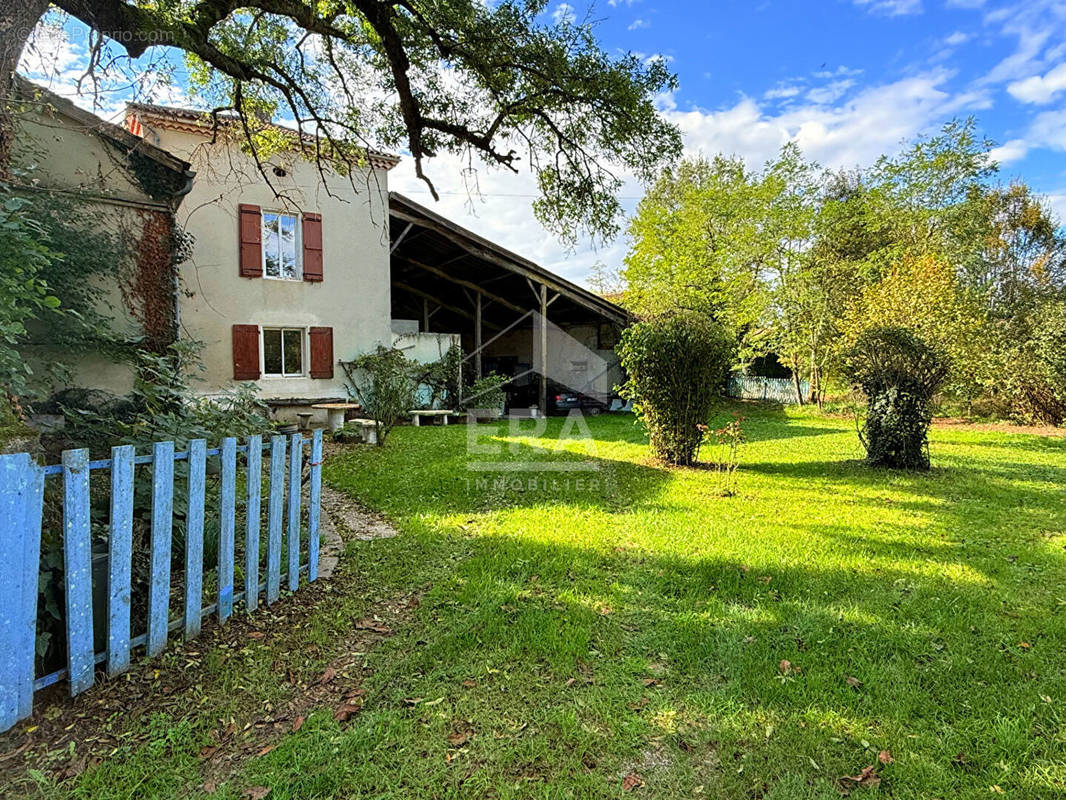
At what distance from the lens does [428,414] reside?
12.5m

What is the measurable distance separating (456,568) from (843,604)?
2.73 m

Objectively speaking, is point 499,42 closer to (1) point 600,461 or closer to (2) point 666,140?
(2) point 666,140

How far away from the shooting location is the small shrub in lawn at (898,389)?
282 inches

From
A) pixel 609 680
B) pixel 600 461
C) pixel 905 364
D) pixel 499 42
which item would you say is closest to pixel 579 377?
pixel 600 461

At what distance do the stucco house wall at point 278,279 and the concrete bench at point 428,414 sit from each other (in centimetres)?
202

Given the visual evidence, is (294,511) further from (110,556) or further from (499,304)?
(499,304)

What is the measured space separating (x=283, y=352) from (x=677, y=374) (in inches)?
367

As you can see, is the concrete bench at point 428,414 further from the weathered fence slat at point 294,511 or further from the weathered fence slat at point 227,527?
the weathered fence slat at point 227,527

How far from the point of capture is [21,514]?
71.3 inches

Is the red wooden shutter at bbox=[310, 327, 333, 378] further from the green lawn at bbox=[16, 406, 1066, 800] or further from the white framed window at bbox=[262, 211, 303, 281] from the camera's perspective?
the green lawn at bbox=[16, 406, 1066, 800]

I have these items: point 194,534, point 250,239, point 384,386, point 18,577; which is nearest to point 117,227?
point 250,239

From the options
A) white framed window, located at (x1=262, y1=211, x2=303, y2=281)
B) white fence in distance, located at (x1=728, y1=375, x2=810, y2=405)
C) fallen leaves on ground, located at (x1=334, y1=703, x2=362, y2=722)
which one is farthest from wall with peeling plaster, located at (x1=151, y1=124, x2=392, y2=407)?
white fence in distance, located at (x1=728, y1=375, x2=810, y2=405)

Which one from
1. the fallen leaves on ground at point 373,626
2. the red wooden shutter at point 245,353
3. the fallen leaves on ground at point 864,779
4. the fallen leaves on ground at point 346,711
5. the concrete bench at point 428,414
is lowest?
the fallen leaves on ground at point 864,779

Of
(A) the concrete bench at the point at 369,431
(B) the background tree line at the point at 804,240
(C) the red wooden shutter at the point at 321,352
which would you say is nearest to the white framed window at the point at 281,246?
(C) the red wooden shutter at the point at 321,352
